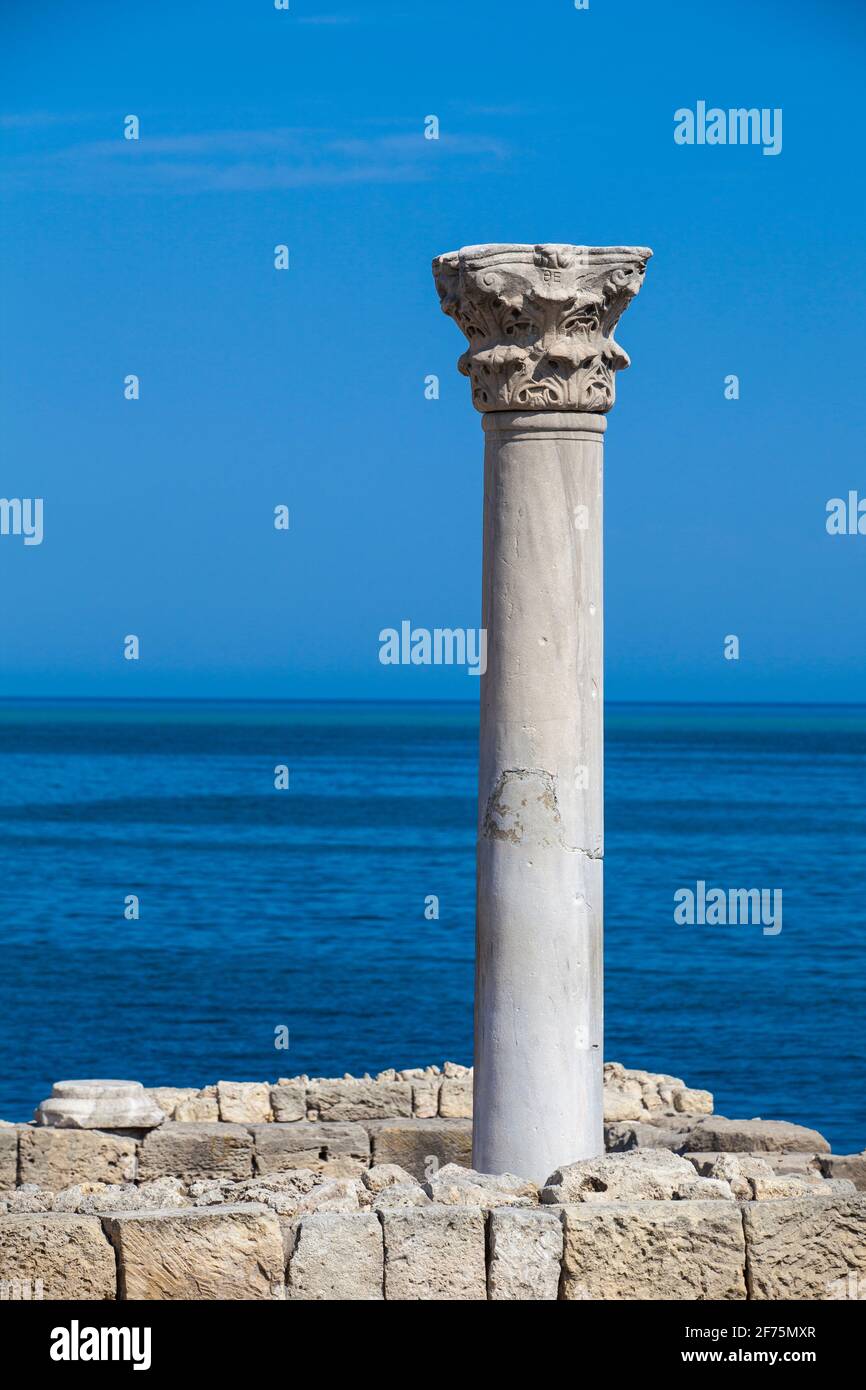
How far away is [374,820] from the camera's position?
7000 centimetres

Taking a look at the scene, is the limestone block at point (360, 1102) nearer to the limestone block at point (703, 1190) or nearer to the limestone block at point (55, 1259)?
the limestone block at point (703, 1190)

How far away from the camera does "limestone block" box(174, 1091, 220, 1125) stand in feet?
42.7

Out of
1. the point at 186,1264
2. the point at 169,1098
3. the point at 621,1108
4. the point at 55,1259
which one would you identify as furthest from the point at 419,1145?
the point at 55,1259

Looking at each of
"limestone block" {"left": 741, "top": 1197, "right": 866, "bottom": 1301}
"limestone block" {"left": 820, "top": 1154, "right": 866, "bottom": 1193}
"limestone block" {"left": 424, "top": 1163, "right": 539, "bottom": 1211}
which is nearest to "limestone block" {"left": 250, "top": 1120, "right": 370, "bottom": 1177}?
"limestone block" {"left": 820, "top": 1154, "right": 866, "bottom": 1193}

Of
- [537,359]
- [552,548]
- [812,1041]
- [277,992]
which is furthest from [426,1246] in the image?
[277,992]

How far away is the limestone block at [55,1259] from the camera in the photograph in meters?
8.45

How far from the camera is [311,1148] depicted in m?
12.6

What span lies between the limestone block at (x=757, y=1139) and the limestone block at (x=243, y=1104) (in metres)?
2.62

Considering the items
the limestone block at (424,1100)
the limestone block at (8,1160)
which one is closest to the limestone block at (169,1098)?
the limestone block at (8,1160)

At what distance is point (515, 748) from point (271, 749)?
329 ft

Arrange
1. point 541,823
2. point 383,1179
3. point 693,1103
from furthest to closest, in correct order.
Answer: point 693,1103 < point 541,823 < point 383,1179

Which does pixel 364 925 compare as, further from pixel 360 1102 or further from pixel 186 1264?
pixel 186 1264

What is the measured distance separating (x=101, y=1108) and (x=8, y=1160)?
1.94 ft

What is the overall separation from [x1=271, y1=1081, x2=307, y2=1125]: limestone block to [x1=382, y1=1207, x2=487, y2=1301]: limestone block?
470cm
